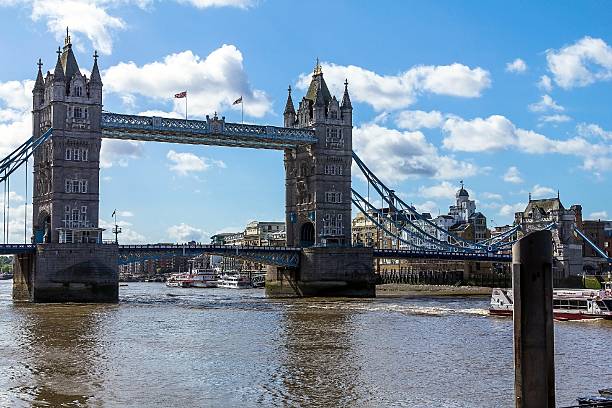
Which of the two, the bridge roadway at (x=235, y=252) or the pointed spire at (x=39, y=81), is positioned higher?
the pointed spire at (x=39, y=81)

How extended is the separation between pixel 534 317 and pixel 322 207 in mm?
79488

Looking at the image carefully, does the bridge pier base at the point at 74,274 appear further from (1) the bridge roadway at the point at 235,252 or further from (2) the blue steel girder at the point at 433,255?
(2) the blue steel girder at the point at 433,255

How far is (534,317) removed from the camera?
17.0 meters

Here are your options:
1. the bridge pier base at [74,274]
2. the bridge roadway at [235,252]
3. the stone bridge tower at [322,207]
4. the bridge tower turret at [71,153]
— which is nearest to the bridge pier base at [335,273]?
the stone bridge tower at [322,207]

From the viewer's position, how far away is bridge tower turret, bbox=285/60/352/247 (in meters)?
96.4

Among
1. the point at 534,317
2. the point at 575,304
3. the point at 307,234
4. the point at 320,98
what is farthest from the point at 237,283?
the point at 534,317

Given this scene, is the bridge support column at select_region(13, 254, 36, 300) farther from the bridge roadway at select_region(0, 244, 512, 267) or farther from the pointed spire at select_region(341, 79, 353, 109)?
the pointed spire at select_region(341, 79, 353, 109)

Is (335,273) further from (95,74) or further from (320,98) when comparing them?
(95,74)

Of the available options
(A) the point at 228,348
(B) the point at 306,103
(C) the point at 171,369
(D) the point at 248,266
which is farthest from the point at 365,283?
(D) the point at 248,266

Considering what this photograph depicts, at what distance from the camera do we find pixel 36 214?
8675cm

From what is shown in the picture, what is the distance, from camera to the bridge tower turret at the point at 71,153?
266 ft

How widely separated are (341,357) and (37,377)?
12613mm

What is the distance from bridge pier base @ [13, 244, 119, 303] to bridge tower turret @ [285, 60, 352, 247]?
86.3 feet

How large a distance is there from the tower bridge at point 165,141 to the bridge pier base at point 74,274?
0.09 m
